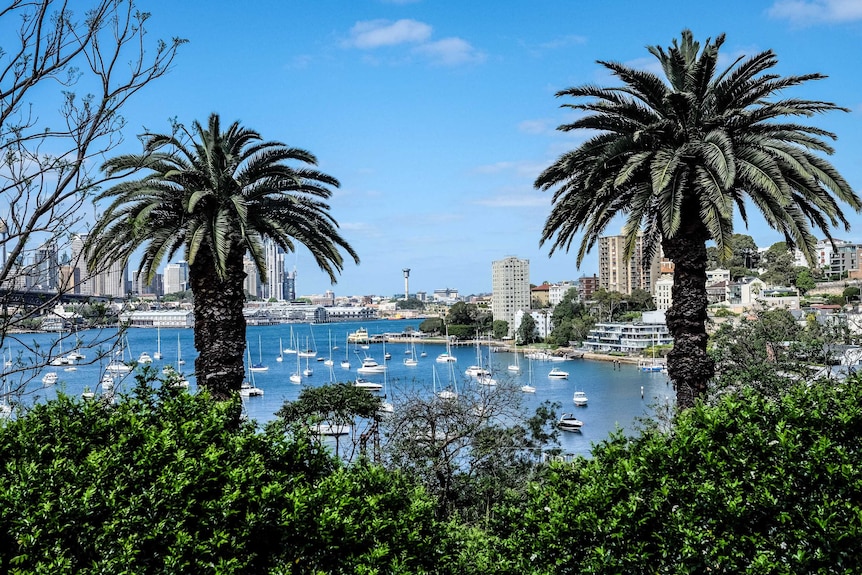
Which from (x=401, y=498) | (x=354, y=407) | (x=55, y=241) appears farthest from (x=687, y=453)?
(x=354, y=407)

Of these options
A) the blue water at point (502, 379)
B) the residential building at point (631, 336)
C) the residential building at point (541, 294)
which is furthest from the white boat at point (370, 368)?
the residential building at point (541, 294)

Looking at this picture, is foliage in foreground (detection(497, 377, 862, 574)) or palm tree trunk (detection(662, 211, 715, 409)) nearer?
foliage in foreground (detection(497, 377, 862, 574))

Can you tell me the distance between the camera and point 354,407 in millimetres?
22266

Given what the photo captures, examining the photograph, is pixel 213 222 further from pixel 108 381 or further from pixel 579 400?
pixel 579 400

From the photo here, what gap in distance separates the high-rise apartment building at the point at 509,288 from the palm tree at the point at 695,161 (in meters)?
128

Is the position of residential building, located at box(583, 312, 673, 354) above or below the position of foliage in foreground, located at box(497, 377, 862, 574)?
below

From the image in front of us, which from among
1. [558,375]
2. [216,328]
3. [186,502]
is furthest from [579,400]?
[186,502]

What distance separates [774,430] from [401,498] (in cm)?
308

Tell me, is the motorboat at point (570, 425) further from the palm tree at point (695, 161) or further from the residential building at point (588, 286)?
the residential building at point (588, 286)

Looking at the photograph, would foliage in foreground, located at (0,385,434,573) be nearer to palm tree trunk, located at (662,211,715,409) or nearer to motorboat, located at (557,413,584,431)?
palm tree trunk, located at (662,211,715,409)

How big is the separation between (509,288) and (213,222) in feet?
433

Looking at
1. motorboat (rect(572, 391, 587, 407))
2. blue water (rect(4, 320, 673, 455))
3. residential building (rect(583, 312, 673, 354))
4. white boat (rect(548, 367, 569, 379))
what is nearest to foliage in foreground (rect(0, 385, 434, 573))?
blue water (rect(4, 320, 673, 455))

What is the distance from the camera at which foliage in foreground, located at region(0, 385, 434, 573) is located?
Answer: 4238 mm

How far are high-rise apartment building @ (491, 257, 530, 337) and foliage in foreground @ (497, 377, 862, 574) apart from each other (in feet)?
437
